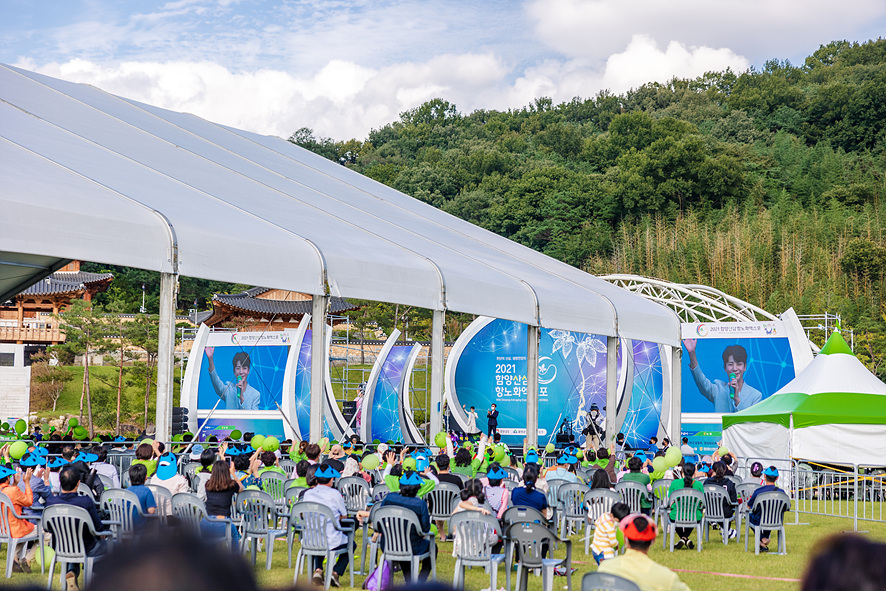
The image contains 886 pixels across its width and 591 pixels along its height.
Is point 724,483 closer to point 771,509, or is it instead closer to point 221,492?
point 771,509

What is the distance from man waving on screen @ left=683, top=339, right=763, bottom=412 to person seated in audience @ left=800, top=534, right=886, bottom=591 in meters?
24.4

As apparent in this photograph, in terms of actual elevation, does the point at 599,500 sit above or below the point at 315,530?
above

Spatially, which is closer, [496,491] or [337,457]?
[496,491]

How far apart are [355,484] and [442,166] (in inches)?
1858

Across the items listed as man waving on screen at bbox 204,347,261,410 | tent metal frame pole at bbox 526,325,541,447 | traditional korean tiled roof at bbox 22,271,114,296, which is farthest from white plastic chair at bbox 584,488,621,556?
traditional korean tiled roof at bbox 22,271,114,296

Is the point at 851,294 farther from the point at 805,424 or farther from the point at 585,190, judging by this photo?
the point at 805,424

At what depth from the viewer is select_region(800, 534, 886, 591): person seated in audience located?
4.76 ft

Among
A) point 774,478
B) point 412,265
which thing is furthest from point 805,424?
point 412,265

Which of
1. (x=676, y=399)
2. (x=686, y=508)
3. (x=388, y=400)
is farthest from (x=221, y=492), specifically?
(x=388, y=400)

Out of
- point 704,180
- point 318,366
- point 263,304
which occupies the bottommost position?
point 318,366

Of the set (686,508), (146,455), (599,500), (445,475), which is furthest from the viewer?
(686,508)

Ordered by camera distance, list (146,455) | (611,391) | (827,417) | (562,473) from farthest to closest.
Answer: (611,391), (827,417), (562,473), (146,455)

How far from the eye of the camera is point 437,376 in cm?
1452

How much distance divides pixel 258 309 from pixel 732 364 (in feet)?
67.1
